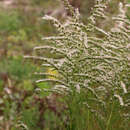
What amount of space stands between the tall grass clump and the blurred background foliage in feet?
0.99

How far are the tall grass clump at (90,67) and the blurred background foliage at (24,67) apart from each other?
300 mm

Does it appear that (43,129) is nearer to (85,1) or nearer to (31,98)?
(31,98)

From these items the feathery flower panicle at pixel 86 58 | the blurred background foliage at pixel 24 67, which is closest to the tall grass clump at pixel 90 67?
the feathery flower panicle at pixel 86 58

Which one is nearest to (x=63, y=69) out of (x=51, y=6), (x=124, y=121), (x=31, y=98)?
(x=124, y=121)

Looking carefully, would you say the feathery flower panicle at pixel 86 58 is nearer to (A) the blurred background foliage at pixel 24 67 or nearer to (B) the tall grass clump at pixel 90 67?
(B) the tall grass clump at pixel 90 67

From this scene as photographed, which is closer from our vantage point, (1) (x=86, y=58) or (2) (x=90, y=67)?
(1) (x=86, y=58)

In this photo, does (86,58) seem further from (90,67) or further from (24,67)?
(24,67)

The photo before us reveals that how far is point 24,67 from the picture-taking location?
429 centimetres

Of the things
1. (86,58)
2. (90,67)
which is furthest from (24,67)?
(86,58)

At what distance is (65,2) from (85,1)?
410 cm

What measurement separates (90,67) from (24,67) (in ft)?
7.43

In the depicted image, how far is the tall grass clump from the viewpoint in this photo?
2.04 metres

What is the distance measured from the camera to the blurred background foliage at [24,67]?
326cm

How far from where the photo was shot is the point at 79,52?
2061 millimetres
